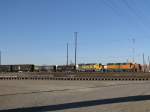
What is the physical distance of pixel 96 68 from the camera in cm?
11544

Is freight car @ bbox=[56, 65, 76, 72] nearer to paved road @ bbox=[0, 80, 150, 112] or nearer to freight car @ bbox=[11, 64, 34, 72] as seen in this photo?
freight car @ bbox=[11, 64, 34, 72]

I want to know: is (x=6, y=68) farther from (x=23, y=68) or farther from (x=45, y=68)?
(x=45, y=68)

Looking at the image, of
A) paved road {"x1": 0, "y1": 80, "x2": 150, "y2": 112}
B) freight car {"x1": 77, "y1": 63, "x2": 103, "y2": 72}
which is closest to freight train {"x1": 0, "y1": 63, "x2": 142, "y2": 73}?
freight car {"x1": 77, "y1": 63, "x2": 103, "y2": 72}

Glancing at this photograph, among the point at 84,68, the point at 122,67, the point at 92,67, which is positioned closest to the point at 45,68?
the point at 84,68

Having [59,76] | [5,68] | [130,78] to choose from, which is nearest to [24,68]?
[5,68]

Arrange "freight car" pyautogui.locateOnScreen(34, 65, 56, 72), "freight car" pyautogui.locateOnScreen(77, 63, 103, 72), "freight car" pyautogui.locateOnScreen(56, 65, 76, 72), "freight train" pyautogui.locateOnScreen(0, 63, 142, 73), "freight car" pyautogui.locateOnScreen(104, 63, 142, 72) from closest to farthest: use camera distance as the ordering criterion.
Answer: "freight car" pyautogui.locateOnScreen(104, 63, 142, 72), "freight train" pyautogui.locateOnScreen(0, 63, 142, 73), "freight car" pyautogui.locateOnScreen(56, 65, 76, 72), "freight car" pyautogui.locateOnScreen(77, 63, 103, 72), "freight car" pyautogui.locateOnScreen(34, 65, 56, 72)

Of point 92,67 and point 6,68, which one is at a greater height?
point 92,67

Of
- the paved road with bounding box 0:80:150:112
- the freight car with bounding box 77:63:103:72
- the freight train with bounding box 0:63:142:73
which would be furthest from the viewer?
the freight car with bounding box 77:63:103:72

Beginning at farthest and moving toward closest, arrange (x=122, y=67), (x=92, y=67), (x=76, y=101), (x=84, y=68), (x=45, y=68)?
(x=45, y=68), (x=84, y=68), (x=92, y=67), (x=122, y=67), (x=76, y=101)

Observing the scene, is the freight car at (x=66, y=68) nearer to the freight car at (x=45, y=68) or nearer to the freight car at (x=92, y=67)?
the freight car at (x=45, y=68)

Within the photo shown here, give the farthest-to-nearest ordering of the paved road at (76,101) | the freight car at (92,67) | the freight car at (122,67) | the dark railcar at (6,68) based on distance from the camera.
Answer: the dark railcar at (6,68) < the freight car at (92,67) < the freight car at (122,67) < the paved road at (76,101)

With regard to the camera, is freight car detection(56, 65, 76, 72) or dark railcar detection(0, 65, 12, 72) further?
dark railcar detection(0, 65, 12, 72)

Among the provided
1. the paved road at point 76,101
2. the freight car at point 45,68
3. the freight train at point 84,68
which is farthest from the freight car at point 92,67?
the paved road at point 76,101

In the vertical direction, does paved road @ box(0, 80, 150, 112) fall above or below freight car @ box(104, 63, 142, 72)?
below
